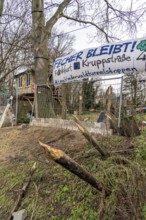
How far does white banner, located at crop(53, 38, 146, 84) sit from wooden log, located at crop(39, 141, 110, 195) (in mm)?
2990

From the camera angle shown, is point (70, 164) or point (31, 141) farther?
point (31, 141)

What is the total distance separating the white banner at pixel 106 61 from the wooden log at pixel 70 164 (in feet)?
9.81

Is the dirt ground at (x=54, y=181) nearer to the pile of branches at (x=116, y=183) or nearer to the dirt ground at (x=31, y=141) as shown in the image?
the dirt ground at (x=31, y=141)

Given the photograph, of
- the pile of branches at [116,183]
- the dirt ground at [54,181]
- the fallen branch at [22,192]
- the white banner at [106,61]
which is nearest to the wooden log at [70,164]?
the pile of branches at [116,183]

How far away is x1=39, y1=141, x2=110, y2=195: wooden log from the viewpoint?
2.81m

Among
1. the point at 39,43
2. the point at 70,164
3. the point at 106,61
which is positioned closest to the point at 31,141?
the point at 106,61

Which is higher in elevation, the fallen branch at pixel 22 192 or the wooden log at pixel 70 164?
the wooden log at pixel 70 164

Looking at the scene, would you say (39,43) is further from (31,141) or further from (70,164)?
(70,164)

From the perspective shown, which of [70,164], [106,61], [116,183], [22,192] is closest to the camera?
[70,164]

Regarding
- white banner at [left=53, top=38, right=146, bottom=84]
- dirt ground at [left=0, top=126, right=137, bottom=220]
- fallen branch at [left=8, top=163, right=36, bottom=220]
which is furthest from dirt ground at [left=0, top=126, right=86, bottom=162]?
white banner at [left=53, top=38, right=146, bottom=84]

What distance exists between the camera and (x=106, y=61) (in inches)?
223

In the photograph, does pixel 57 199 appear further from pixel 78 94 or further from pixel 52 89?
pixel 52 89

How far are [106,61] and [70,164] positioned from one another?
11.2 feet

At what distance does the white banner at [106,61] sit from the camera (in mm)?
5250
